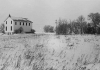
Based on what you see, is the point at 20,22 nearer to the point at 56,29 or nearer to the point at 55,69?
the point at 56,29

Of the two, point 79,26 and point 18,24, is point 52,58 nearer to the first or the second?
point 79,26

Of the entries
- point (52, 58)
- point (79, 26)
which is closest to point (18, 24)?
point (79, 26)

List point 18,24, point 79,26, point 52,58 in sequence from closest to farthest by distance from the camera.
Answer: point 52,58, point 79,26, point 18,24

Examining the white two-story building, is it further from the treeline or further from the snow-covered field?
the snow-covered field

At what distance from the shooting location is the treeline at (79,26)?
846 inches

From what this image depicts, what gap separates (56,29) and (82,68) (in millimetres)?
16609

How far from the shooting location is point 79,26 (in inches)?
Result: 1022

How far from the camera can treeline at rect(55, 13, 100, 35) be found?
2150 centimetres

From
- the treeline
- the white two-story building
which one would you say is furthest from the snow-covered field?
the white two-story building

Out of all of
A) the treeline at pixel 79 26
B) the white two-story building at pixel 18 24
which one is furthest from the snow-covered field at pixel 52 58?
the white two-story building at pixel 18 24

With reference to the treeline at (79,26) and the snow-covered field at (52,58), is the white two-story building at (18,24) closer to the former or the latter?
the treeline at (79,26)

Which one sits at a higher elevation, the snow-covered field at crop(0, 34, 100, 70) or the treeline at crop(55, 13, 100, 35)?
the treeline at crop(55, 13, 100, 35)

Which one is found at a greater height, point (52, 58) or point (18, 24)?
point (18, 24)

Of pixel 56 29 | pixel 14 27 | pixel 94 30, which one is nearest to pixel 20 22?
pixel 14 27
